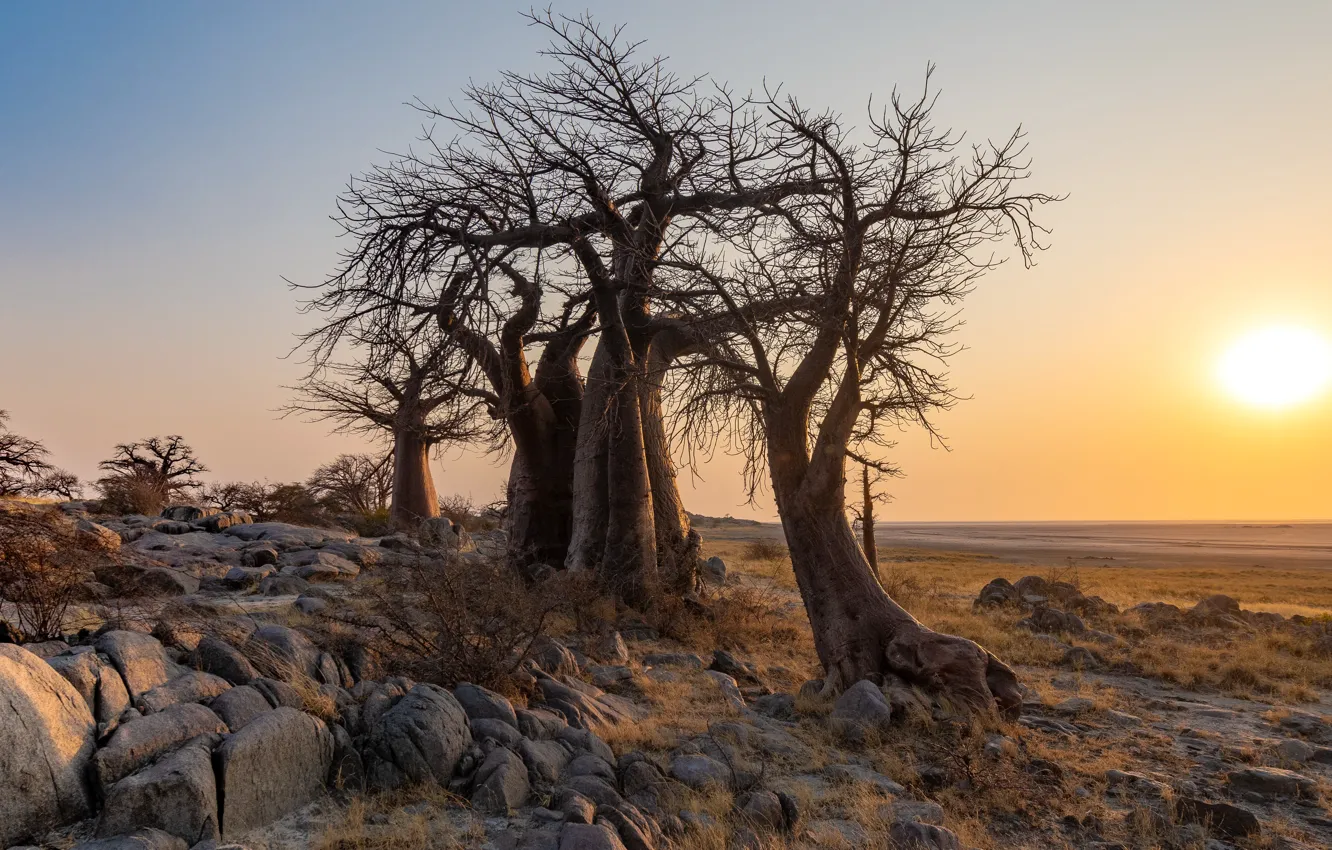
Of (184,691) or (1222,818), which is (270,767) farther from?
(1222,818)

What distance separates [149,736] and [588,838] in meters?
2.42

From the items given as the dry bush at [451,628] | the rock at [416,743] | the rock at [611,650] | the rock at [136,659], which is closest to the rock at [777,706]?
the rock at [611,650]

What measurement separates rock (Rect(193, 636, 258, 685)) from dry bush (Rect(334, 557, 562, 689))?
115 centimetres

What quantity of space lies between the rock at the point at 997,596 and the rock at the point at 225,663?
Answer: 43.0 ft

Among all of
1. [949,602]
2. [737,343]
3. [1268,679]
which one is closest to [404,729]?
[737,343]

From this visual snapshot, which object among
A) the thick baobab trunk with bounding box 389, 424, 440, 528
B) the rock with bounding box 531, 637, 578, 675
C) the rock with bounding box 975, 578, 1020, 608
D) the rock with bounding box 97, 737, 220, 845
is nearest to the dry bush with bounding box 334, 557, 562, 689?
the rock with bounding box 531, 637, 578, 675

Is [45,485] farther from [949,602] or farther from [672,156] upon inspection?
[949,602]

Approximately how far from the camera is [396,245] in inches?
418

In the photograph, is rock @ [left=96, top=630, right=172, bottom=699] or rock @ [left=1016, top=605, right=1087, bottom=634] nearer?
rock @ [left=96, top=630, right=172, bottom=699]

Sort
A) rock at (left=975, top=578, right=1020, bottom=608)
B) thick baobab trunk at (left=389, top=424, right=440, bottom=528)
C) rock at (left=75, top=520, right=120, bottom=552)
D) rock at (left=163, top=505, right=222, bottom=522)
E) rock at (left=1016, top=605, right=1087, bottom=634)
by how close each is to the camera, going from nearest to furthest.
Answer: rock at (left=75, top=520, right=120, bottom=552) → rock at (left=1016, top=605, right=1087, bottom=634) → rock at (left=163, top=505, right=222, bottom=522) → rock at (left=975, top=578, right=1020, bottom=608) → thick baobab trunk at (left=389, top=424, right=440, bottom=528)

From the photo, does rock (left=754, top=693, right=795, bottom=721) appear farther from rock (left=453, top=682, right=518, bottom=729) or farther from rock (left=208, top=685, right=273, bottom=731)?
rock (left=208, top=685, right=273, bottom=731)

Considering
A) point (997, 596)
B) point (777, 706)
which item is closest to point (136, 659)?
point (777, 706)

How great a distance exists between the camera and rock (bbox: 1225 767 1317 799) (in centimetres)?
592

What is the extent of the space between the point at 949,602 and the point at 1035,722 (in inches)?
341
